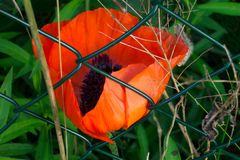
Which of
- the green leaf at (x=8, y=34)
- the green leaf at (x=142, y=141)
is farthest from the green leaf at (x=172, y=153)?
the green leaf at (x=8, y=34)

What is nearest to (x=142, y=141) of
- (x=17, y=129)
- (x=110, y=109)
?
(x=17, y=129)

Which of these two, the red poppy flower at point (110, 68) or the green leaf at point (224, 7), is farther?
the green leaf at point (224, 7)

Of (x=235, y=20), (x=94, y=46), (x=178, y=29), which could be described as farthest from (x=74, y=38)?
(x=235, y=20)

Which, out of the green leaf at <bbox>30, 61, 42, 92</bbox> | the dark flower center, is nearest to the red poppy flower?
the dark flower center

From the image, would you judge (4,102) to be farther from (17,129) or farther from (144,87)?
(144,87)

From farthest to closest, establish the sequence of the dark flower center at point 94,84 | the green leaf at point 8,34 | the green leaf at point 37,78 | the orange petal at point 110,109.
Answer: the green leaf at point 8,34 → the green leaf at point 37,78 → the dark flower center at point 94,84 → the orange petal at point 110,109

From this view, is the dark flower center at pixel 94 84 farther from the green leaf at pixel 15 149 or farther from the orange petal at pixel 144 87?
the green leaf at pixel 15 149
